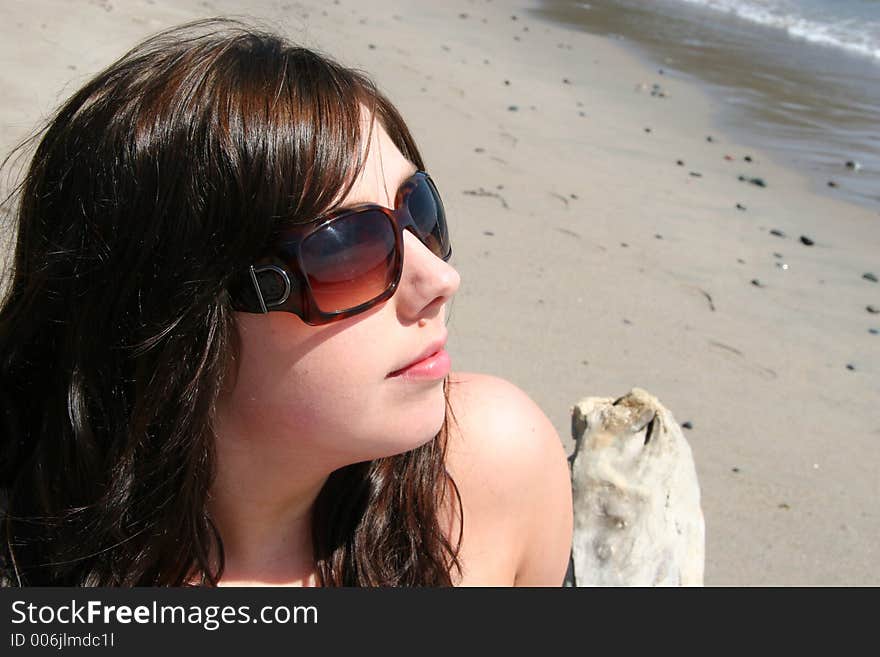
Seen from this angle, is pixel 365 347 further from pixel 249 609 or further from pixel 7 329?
pixel 7 329

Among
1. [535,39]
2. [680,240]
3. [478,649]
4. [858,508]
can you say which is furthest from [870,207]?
[478,649]

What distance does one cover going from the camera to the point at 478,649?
6.18ft

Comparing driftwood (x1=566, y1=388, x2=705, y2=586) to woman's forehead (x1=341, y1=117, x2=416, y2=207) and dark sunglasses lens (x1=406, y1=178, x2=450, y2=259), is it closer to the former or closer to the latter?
dark sunglasses lens (x1=406, y1=178, x2=450, y2=259)

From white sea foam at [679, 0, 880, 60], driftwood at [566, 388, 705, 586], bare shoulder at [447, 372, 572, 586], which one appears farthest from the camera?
white sea foam at [679, 0, 880, 60]

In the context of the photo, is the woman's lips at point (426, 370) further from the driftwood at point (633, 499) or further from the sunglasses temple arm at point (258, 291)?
the driftwood at point (633, 499)

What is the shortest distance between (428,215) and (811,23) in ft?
44.1

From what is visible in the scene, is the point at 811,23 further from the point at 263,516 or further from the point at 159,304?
the point at 159,304

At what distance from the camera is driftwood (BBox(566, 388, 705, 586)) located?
279 centimetres

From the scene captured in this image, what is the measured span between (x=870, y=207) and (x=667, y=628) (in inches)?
241

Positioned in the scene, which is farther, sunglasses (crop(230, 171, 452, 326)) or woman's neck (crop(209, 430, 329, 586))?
woman's neck (crop(209, 430, 329, 586))

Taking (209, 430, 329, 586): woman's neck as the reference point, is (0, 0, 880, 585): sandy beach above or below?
below

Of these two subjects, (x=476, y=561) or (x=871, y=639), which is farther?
(x=476, y=561)

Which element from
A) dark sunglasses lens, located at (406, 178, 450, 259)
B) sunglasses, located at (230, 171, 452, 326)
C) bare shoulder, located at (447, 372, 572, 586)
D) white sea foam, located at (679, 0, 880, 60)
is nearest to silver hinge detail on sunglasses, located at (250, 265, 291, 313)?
sunglasses, located at (230, 171, 452, 326)

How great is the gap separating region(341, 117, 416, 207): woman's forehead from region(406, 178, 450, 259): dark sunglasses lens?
4 cm
